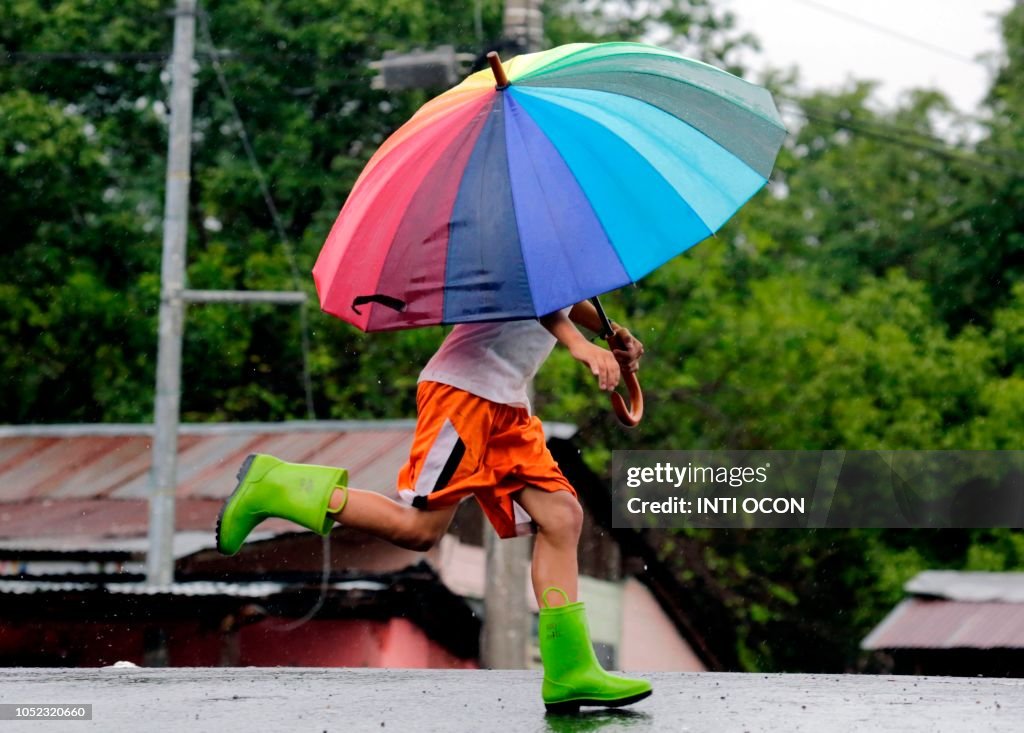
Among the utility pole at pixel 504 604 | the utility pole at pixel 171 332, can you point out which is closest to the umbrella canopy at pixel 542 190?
the utility pole at pixel 504 604

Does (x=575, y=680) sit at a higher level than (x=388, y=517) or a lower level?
lower

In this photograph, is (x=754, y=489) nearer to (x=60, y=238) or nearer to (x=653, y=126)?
(x=60, y=238)

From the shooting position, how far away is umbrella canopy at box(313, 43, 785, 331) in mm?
3990

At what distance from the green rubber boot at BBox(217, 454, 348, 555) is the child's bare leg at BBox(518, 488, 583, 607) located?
480mm

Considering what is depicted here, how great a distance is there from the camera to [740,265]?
103 ft

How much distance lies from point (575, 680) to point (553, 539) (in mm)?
347

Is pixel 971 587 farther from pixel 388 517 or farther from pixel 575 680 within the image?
pixel 388 517

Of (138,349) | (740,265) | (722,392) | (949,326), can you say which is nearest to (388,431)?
(138,349)

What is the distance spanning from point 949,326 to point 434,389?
97.4ft

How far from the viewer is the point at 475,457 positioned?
13.8 feet

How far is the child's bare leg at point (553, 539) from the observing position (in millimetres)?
4293

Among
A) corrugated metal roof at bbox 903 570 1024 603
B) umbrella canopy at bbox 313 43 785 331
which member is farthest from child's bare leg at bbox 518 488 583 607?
corrugated metal roof at bbox 903 570 1024 603

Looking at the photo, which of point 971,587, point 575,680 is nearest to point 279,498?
point 575,680

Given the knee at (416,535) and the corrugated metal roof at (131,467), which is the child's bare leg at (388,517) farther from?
the corrugated metal roof at (131,467)
